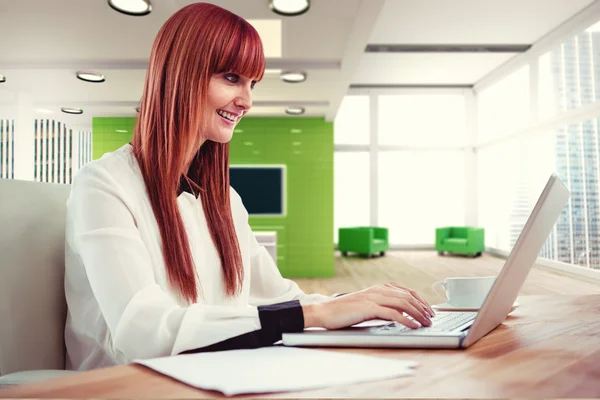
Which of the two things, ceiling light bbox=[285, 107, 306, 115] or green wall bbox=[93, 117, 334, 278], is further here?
green wall bbox=[93, 117, 334, 278]

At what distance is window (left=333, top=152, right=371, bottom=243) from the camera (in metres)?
10.7

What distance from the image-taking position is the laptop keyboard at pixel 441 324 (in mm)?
780

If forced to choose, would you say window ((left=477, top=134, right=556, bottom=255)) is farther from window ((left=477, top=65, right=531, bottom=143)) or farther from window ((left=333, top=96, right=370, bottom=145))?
window ((left=333, top=96, right=370, bottom=145))

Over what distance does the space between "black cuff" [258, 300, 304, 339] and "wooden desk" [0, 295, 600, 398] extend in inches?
4.1

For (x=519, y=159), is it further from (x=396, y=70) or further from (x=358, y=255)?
(x=358, y=255)

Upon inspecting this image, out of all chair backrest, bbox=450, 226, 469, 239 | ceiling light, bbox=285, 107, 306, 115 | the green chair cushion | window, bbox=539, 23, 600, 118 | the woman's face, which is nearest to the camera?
the woman's face

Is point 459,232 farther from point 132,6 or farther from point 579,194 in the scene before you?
point 132,6

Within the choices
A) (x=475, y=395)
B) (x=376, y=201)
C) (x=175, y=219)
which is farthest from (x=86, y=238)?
(x=376, y=201)

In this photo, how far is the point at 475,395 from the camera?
512mm

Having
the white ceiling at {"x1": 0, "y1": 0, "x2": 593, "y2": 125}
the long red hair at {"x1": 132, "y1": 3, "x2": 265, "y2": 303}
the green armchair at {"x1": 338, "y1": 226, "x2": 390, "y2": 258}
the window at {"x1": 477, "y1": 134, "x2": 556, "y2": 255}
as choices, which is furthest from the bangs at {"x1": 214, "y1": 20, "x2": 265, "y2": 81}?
the green armchair at {"x1": 338, "y1": 226, "x2": 390, "y2": 258}

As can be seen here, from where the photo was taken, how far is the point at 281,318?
2.51 ft

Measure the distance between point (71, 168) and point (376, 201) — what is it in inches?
242

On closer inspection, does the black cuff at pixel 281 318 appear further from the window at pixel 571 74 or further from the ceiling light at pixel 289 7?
the window at pixel 571 74

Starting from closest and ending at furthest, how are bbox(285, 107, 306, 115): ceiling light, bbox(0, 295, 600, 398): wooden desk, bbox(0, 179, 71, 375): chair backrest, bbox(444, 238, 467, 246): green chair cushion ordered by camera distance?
bbox(0, 295, 600, 398): wooden desk → bbox(0, 179, 71, 375): chair backrest → bbox(285, 107, 306, 115): ceiling light → bbox(444, 238, 467, 246): green chair cushion
